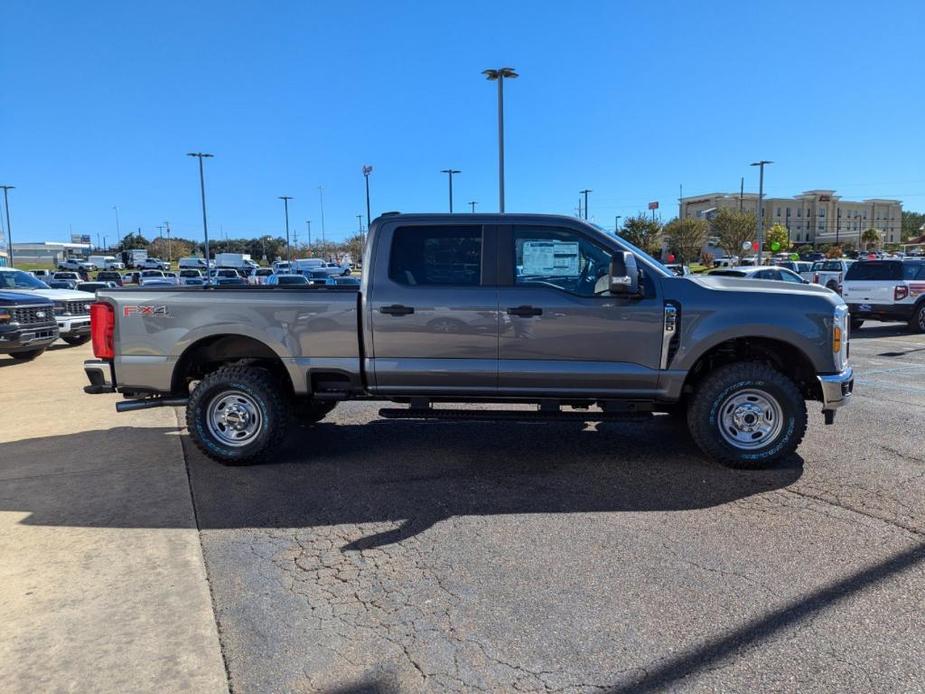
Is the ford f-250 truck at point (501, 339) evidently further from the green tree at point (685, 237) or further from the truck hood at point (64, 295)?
the green tree at point (685, 237)

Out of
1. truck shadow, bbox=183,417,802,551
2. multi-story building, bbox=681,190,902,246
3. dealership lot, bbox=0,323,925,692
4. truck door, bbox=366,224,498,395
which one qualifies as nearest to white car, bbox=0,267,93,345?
dealership lot, bbox=0,323,925,692

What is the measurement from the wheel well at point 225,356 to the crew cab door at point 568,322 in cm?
206

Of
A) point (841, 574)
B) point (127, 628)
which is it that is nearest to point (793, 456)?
point (841, 574)

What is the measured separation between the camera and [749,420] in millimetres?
5395

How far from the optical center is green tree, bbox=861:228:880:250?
340ft

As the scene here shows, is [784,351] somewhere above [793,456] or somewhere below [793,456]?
above

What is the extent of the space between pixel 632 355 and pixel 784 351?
136cm

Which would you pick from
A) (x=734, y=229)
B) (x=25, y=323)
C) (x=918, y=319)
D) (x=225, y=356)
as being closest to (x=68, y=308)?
(x=25, y=323)

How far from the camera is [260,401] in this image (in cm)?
558

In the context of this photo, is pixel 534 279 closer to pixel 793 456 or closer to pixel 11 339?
pixel 793 456

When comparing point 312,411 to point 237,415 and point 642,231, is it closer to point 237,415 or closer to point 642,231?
point 237,415

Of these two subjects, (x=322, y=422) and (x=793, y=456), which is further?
(x=322, y=422)

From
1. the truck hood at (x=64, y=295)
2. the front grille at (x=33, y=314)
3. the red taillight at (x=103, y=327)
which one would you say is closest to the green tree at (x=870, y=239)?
the truck hood at (x=64, y=295)

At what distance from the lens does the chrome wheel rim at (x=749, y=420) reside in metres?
5.33
